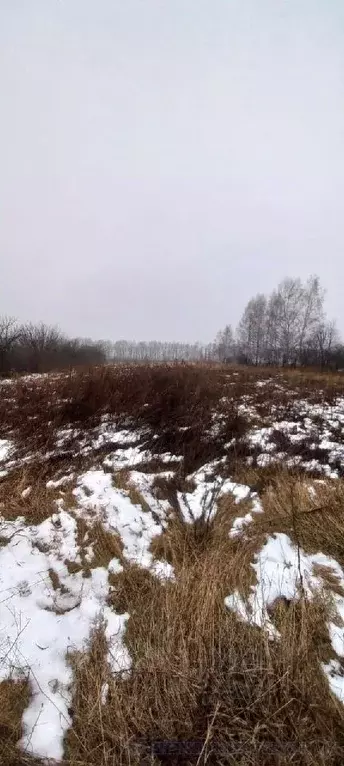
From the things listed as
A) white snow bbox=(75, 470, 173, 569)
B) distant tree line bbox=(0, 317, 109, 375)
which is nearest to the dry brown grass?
white snow bbox=(75, 470, 173, 569)

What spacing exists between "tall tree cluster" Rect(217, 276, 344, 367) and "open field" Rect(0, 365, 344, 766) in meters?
29.8

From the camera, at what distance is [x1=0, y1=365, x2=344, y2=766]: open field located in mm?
2039

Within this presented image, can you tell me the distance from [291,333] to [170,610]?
36.8m

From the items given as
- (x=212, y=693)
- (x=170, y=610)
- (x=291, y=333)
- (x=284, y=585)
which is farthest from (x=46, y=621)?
(x=291, y=333)

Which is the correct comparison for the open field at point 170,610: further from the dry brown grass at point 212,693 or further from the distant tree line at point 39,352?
the distant tree line at point 39,352

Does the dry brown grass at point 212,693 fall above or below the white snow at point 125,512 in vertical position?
below

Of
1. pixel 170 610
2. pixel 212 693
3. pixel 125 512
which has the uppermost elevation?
pixel 125 512

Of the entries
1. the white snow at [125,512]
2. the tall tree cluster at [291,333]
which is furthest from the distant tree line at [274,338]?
the white snow at [125,512]

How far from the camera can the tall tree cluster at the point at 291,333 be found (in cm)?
3400

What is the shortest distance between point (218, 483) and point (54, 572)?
226 cm

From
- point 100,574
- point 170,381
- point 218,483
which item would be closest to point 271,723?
point 100,574

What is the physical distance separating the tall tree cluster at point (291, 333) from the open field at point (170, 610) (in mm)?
29764

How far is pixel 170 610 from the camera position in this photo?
8.87 ft

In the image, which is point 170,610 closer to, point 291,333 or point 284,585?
point 284,585
